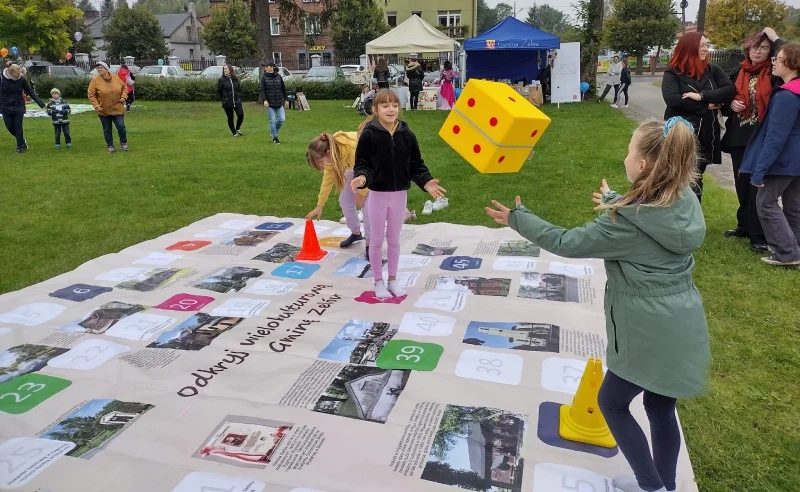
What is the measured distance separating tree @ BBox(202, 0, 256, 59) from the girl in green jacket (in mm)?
51308

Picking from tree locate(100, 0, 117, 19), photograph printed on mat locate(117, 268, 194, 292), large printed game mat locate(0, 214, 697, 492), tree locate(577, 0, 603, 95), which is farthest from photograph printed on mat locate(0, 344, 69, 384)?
tree locate(100, 0, 117, 19)

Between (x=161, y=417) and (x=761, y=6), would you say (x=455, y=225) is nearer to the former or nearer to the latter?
(x=161, y=417)

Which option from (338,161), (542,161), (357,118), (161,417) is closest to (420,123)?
(357,118)

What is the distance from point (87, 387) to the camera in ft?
10.8

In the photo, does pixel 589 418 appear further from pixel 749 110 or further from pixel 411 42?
pixel 411 42

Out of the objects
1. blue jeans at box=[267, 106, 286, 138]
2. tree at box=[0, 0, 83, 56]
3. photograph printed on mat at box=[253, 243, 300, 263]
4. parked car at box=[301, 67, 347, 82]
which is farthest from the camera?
tree at box=[0, 0, 83, 56]

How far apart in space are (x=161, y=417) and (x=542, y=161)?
26.4ft

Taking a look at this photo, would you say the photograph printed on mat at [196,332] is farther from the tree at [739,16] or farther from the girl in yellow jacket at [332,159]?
the tree at [739,16]

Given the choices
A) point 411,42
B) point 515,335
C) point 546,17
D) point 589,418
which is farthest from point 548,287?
point 546,17

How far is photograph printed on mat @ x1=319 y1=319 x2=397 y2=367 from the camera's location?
357cm

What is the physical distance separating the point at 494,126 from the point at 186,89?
79.9ft

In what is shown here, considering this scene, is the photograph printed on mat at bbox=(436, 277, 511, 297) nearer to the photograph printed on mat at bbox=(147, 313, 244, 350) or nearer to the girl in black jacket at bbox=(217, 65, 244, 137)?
the photograph printed on mat at bbox=(147, 313, 244, 350)

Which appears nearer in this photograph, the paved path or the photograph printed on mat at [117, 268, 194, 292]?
the photograph printed on mat at [117, 268, 194, 292]

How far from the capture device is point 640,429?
2297mm
